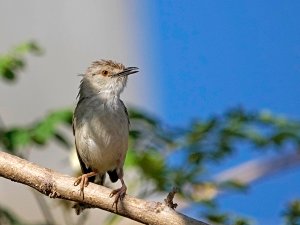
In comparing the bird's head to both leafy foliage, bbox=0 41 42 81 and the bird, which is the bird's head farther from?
leafy foliage, bbox=0 41 42 81

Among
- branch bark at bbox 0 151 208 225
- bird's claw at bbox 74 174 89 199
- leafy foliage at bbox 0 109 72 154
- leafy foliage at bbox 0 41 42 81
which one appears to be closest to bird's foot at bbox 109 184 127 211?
branch bark at bbox 0 151 208 225

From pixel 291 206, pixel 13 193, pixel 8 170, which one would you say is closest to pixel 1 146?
pixel 8 170

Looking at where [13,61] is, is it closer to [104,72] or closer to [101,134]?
[101,134]

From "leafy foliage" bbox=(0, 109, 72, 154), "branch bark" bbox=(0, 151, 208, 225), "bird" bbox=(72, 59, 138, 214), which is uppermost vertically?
"bird" bbox=(72, 59, 138, 214)

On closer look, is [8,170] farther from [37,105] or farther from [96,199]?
[37,105]

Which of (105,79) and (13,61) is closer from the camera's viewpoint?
(13,61)

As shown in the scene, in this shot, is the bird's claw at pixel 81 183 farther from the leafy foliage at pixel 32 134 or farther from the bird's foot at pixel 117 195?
the leafy foliage at pixel 32 134

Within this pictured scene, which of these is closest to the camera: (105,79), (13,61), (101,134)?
(13,61)

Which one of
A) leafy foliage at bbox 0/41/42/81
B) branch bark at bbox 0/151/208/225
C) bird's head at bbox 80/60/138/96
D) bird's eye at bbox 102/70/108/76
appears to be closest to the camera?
branch bark at bbox 0/151/208/225

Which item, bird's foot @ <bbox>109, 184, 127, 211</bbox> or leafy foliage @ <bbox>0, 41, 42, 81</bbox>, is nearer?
bird's foot @ <bbox>109, 184, 127, 211</bbox>

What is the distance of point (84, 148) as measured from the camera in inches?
209

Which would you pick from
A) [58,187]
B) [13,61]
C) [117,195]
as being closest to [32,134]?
[13,61]

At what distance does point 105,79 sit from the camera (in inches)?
224

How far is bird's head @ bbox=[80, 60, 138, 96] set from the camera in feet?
18.4
